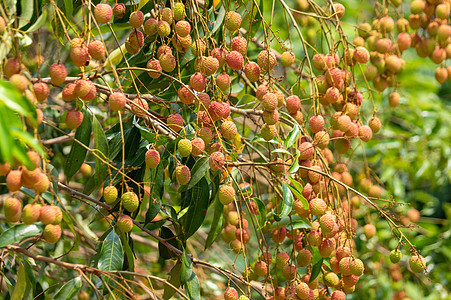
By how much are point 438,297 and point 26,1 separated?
7.19ft

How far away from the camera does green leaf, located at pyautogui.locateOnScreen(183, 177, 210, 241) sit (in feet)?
3.71

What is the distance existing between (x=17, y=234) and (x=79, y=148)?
0.67 feet

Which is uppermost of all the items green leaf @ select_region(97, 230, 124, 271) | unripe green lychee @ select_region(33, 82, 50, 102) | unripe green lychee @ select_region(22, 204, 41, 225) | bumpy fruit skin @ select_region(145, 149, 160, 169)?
unripe green lychee @ select_region(33, 82, 50, 102)

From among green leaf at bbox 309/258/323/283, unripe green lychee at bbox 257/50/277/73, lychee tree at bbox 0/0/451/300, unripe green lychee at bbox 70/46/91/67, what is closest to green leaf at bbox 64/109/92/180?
lychee tree at bbox 0/0/451/300

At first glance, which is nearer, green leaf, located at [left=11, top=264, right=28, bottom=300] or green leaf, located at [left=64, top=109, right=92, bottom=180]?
green leaf, located at [left=11, top=264, right=28, bottom=300]

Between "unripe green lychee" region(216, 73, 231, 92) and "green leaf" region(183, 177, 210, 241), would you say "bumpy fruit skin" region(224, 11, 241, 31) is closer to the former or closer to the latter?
"unripe green lychee" region(216, 73, 231, 92)

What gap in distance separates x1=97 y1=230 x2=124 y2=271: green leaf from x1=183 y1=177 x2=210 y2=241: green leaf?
0.50 feet

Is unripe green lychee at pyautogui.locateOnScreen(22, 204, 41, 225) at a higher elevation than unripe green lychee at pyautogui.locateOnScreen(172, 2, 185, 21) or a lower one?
lower

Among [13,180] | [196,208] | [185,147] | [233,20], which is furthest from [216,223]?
[13,180]

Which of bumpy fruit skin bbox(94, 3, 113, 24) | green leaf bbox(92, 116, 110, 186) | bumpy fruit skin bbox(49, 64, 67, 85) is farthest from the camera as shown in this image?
green leaf bbox(92, 116, 110, 186)

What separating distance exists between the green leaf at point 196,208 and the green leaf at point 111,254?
6.0 inches

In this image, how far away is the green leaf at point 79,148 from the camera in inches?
43.4

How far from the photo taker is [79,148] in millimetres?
1116

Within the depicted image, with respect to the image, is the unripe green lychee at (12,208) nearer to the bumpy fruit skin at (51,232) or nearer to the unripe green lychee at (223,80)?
the bumpy fruit skin at (51,232)
